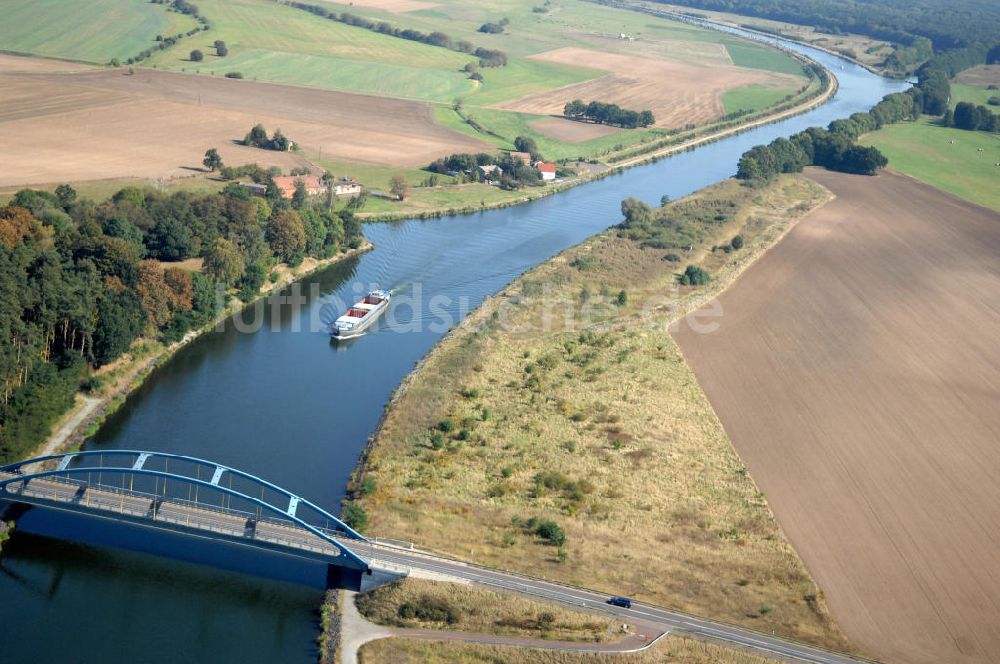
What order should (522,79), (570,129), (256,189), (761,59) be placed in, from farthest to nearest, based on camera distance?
(761,59) < (522,79) < (570,129) < (256,189)

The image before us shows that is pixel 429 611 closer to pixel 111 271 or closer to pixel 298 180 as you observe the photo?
pixel 111 271

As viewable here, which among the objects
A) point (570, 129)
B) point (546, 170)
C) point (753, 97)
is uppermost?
point (753, 97)

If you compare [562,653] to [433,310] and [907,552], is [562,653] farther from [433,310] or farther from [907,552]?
[433,310]

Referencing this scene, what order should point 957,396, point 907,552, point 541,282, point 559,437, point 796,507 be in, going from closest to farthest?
point 907,552
point 796,507
point 559,437
point 957,396
point 541,282

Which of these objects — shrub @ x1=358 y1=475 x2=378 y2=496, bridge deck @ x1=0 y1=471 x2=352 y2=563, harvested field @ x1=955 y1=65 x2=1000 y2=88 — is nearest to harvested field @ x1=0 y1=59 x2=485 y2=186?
bridge deck @ x1=0 y1=471 x2=352 y2=563

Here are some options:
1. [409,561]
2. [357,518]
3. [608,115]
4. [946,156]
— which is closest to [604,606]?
[409,561]

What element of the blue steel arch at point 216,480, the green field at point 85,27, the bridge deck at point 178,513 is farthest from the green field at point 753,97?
the bridge deck at point 178,513

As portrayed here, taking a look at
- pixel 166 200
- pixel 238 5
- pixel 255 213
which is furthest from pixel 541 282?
pixel 238 5
